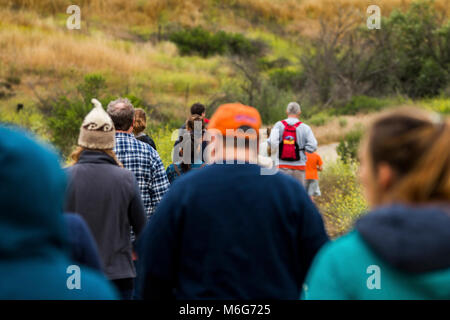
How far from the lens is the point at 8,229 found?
4.17 feet

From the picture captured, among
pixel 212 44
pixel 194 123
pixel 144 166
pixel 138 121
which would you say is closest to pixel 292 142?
pixel 194 123

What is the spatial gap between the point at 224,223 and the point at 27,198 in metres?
1.16

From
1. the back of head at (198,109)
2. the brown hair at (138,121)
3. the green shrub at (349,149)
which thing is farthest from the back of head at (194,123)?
the green shrub at (349,149)

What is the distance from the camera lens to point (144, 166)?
177 inches

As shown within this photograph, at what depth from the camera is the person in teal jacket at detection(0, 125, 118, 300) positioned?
1273 millimetres

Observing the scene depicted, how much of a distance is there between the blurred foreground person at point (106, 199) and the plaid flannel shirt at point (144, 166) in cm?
68

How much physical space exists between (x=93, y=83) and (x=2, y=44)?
2000 centimetres

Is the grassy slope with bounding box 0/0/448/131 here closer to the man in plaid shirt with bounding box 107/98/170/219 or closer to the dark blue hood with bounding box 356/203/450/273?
the man in plaid shirt with bounding box 107/98/170/219

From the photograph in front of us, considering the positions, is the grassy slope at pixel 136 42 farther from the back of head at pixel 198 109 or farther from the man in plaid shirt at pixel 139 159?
the man in plaid shirt at pixel 139 159

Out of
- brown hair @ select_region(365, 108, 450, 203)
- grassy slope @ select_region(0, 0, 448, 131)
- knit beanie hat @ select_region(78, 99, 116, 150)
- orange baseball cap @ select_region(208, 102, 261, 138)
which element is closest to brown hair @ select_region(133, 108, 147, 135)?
knit beanie hat @ select_region(78, 99, 116, 150)

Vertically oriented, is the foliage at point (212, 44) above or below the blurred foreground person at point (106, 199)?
above

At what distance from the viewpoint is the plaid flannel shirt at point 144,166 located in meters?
4.44

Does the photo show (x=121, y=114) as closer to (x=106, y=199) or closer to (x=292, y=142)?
(x=106, y=199)
